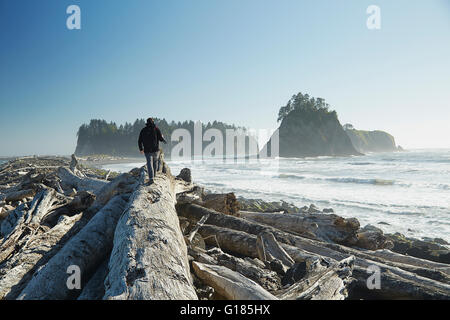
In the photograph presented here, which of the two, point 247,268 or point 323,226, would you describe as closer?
point 247,268

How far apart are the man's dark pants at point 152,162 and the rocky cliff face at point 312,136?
250ft

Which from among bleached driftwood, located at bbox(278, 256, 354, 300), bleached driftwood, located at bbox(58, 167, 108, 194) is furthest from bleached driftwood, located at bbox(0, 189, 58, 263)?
bleached driftwood, located at bbox(278, 256, 354, 300)

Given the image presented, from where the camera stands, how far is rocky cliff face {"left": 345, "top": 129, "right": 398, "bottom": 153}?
134750mm

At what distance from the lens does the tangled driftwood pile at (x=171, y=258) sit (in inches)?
92.7

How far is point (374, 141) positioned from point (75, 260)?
175m

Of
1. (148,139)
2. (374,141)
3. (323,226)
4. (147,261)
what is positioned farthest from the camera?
(374,141)

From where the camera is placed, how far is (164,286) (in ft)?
6.66

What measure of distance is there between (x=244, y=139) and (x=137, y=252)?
12054 cm

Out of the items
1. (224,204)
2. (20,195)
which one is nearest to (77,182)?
(20,195)

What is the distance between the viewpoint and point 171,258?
2.49 meters

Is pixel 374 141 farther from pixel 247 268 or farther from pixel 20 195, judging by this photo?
pixel 20 195

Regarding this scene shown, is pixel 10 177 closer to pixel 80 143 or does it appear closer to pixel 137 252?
pixel 137 252

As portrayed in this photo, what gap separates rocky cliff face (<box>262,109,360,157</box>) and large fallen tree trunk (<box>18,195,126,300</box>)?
78.3m

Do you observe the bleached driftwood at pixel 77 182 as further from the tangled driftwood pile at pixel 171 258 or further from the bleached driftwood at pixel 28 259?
the bleached driftwood at pixel 28 259
